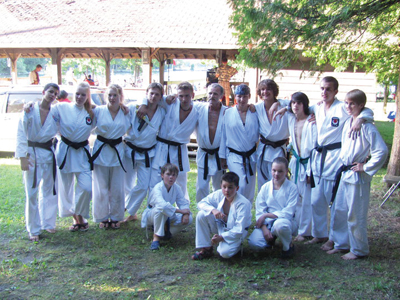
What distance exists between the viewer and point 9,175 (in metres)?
8.15

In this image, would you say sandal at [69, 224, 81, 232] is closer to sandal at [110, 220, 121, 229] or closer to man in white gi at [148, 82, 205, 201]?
sandal at [110, 220, 121, 229]

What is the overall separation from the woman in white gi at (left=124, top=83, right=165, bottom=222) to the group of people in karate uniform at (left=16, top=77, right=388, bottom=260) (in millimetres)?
14

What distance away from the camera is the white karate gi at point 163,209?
4387 mm

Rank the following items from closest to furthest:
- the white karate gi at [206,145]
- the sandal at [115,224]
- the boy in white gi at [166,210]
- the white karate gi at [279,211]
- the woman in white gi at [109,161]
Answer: the white karate gi at [279,211] → the boy in white gi at [166,210] → the woman in white gi at [109,161] → the white karate gi at [206,145] → the sandal at [115,224]

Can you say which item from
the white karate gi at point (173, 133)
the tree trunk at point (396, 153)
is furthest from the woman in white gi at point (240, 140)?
the tree trunk at point (396, 153)

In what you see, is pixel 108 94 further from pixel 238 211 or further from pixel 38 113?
pixel 238 211

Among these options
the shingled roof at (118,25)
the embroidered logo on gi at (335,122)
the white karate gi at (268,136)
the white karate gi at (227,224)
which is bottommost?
the white karate gi at (227,224)

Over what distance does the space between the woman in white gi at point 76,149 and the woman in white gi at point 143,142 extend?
0.53 metres

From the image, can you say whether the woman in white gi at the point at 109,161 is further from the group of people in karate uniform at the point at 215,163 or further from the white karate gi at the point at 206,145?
the white karate gi at the point at 206,145

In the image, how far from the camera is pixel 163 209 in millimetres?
4359

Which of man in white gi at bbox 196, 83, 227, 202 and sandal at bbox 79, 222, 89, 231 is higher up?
man in white gi at bbox 196, 83, 227, 202

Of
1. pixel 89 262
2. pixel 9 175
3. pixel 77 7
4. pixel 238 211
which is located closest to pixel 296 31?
pixel 238 211

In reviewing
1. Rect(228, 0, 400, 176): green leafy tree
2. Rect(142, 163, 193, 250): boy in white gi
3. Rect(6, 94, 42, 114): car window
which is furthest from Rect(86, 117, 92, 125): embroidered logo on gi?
Rect(6, 94, 42, 114): car window

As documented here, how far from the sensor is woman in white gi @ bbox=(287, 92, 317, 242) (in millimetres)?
4594
